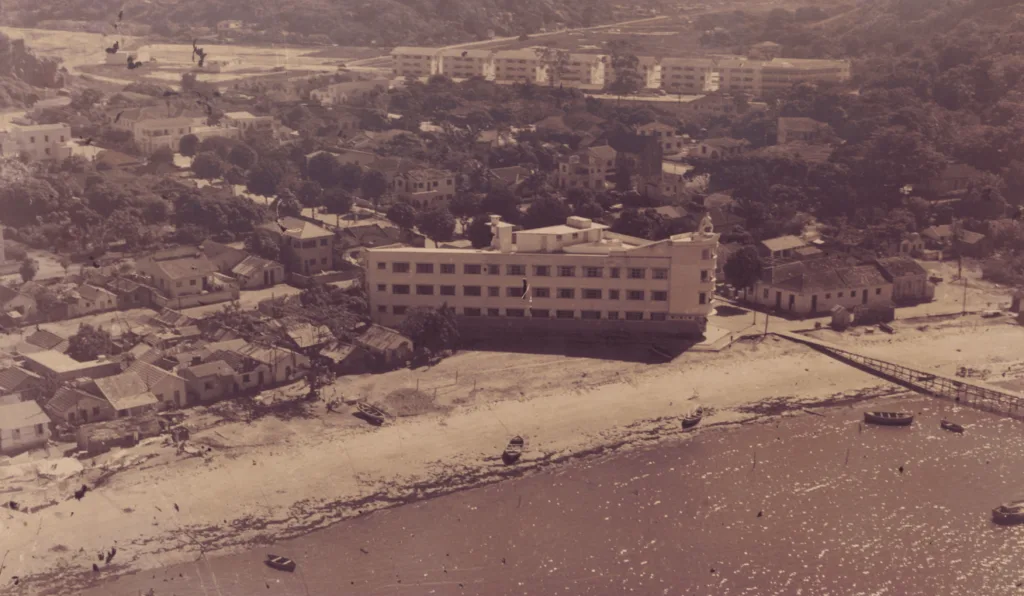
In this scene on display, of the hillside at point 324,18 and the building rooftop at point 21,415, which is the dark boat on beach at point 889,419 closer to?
the building rooftop at point 21,415

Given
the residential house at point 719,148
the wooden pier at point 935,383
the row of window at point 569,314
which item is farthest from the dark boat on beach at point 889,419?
the residential house at point 719,148

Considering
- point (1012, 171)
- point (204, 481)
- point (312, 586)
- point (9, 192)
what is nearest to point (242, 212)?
point (9, 192)

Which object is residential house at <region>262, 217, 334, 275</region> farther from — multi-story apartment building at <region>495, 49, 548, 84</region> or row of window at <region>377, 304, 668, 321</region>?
multi-story apartment building at <region>495, 49, 548, 84</region>

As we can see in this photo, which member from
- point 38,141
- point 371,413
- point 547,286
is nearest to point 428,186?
point 547,286

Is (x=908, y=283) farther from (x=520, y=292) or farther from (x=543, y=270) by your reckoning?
(x=520, y=292)

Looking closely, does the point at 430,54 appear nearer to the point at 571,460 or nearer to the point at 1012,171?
the point at 1012,171

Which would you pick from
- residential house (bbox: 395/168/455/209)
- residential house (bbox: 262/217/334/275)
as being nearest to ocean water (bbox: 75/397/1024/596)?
residential house (bbox: 262/217/334/275)
